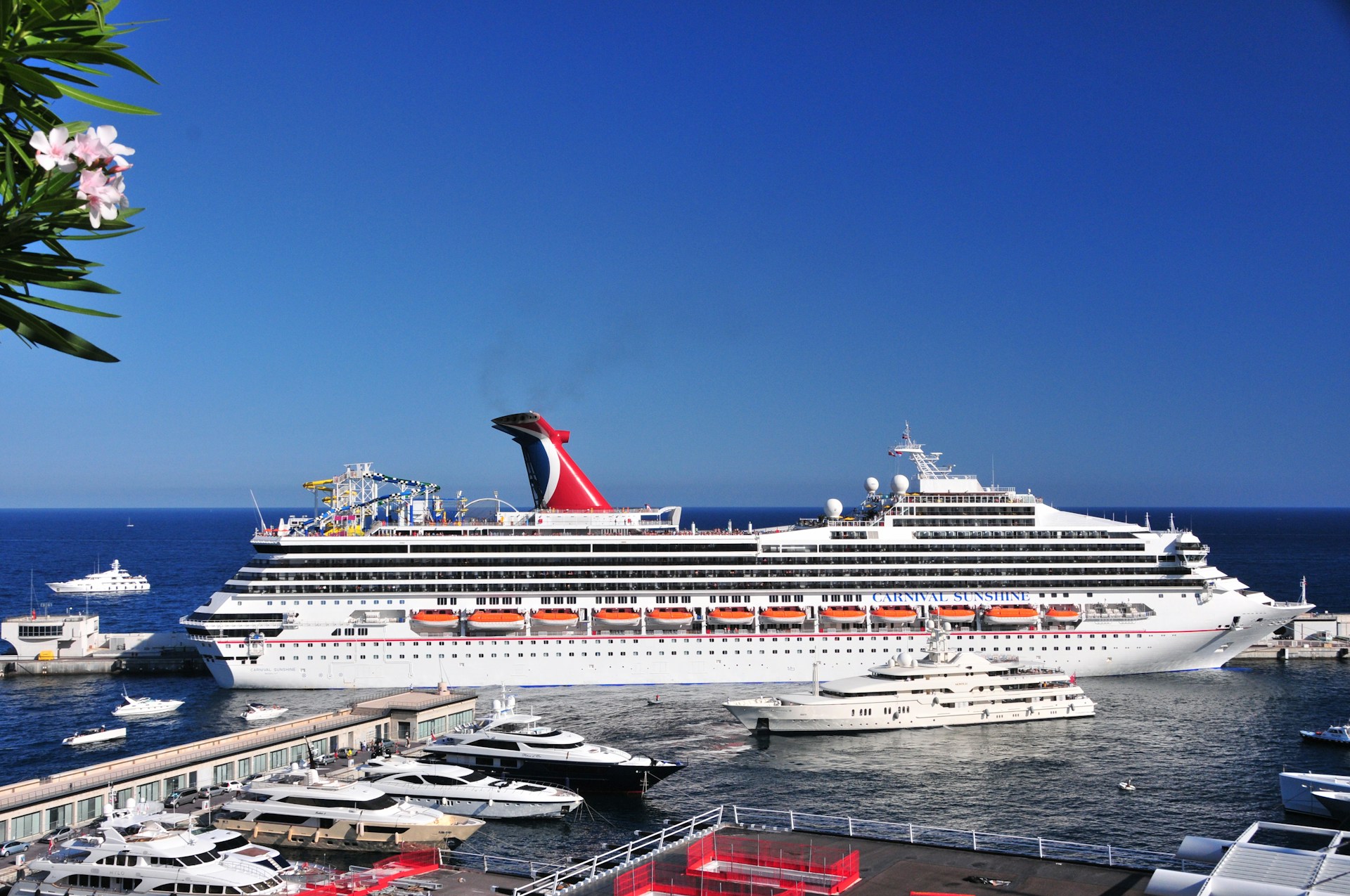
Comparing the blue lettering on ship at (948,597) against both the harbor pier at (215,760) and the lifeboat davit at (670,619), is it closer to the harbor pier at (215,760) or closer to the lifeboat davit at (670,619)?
the lifeboat davit at (670,619)

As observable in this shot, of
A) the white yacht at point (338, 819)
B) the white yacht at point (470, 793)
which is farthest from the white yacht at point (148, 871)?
the white yacht at point (470, 793)

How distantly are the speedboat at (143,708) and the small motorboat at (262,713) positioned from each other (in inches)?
169

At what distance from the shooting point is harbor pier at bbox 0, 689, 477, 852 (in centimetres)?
3030

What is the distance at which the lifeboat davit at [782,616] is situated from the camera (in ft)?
169

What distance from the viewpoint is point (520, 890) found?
19.4 metres

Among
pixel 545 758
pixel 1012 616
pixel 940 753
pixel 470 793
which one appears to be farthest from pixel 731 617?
pixel 470 793

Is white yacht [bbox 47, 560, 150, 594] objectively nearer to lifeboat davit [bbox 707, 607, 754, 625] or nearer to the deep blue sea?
the deep blue sea

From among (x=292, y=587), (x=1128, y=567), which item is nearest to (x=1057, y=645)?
(x=1128, y=567)

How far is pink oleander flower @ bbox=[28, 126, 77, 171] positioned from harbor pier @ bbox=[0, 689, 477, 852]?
2996 centimetres

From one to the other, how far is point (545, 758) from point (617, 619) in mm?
15189

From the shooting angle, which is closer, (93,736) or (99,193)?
(99,193)

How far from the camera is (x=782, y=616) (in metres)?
51.4

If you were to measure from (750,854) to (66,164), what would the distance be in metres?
14.8

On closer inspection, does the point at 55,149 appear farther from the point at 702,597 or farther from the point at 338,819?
the point at 702,597
